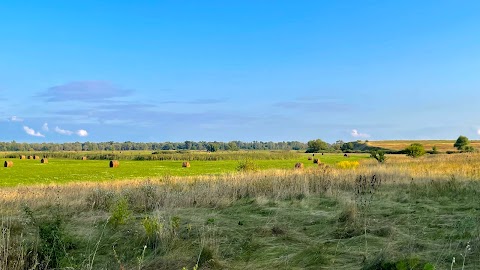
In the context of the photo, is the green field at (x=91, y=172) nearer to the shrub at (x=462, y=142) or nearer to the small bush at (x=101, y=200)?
the small bush at (x=101, y=200)

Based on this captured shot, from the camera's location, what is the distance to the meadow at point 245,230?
17.4 feet

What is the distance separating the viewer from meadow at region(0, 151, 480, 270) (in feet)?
17.4

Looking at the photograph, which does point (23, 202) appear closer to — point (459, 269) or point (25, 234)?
point (25, 234)

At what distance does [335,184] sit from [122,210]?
9.59 metres

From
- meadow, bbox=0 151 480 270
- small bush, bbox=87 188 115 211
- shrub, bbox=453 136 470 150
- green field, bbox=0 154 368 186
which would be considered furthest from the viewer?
shrub, bbox=453 136 470 150

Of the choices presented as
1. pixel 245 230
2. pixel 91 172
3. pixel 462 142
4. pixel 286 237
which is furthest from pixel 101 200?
pixel 462 142

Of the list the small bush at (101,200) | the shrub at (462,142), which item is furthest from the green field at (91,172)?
the shrub at (462,142)

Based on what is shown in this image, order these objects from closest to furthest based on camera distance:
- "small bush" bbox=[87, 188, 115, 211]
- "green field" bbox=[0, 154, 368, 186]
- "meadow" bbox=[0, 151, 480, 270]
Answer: "meadow" bbox=[0, 151, 480, 270] < "small bush" bbox=[87, 188, 115, 211] < "green field" bbox=[0, 154, 368, 186]

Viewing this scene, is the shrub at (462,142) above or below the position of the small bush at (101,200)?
above

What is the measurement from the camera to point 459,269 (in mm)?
4824

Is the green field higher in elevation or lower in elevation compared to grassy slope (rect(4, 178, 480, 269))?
lower

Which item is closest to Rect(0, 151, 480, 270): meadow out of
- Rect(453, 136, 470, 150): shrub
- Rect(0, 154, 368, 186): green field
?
Rect(0, 154, 368, 186): green field

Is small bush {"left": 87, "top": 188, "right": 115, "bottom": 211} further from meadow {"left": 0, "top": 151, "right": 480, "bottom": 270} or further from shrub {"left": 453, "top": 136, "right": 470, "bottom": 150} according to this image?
shrub {"left": 453, "top": 136, "right": 470, "bottom": 150}

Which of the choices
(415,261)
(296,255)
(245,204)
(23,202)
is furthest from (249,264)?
(23,202)
